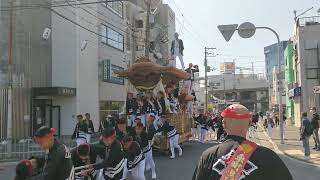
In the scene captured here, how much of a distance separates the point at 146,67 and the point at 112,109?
21174 millimetres

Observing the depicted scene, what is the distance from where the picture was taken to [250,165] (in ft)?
12.3

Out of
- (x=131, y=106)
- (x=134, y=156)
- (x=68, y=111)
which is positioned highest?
(x=131, y=106)

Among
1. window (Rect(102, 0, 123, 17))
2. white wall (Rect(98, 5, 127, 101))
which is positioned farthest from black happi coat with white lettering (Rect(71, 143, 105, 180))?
window (Rect(102, 0, 123, 17))

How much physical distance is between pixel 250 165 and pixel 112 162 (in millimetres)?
4733

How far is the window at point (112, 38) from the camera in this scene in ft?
128

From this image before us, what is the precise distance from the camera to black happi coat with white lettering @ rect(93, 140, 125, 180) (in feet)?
26.8

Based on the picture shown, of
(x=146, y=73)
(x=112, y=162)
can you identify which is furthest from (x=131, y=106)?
(x=112, y=162)

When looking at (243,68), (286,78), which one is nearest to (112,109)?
(286,78)

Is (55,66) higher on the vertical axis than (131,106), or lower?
higher

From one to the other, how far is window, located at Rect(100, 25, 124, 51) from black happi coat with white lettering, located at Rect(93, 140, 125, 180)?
99.0ft

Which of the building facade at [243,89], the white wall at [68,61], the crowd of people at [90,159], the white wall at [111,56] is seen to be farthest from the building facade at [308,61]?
the building facade at [243,89]

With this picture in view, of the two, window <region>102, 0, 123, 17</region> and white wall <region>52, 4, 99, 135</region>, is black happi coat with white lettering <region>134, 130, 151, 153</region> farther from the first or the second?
window <region>102, 0, 123, 17</region>

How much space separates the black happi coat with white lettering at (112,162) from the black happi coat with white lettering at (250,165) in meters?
4.43

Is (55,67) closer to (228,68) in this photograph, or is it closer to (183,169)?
(183,169)
